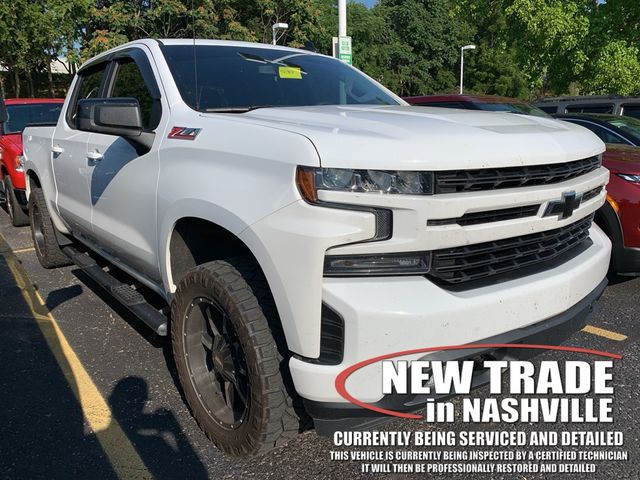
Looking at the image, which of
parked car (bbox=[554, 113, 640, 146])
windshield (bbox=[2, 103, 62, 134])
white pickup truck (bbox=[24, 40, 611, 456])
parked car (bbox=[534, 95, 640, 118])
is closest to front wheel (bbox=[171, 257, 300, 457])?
white pickup truck (bbox=[24, 40, 611, 456])

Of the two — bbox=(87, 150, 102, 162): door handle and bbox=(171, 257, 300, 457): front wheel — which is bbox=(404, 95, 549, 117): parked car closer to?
bbox=(87, 150, 102, 162): door handle

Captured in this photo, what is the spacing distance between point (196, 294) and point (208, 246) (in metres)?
0.39

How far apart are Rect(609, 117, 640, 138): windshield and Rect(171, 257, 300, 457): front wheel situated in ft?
18.7

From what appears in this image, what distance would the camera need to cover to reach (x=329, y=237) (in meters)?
1.86

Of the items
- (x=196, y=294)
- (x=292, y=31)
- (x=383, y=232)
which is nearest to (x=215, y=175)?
(x=196, y=294)

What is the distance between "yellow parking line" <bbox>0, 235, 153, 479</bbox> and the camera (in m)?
2.45

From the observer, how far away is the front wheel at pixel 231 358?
211 centimetres

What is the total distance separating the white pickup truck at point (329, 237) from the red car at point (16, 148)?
4.53m

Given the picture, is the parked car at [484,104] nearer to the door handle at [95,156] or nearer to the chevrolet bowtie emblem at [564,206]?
the door handle at [95,156]

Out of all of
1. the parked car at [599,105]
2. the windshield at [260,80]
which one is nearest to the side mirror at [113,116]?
the windshield at [260,80]

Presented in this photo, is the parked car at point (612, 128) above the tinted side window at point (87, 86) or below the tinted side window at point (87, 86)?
below

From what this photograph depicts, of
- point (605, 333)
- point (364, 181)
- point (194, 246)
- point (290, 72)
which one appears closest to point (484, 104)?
point (605, 333)

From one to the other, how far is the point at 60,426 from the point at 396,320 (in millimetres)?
1883

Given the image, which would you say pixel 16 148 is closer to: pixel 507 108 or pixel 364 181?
pixel 507 108
